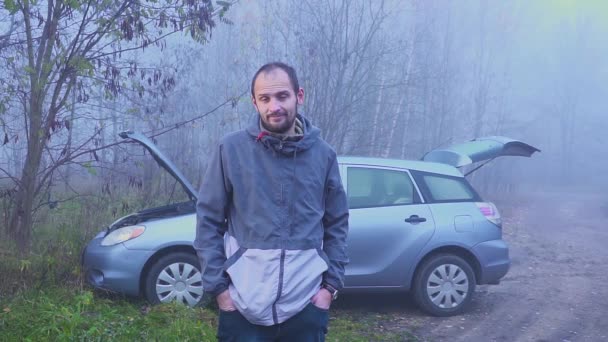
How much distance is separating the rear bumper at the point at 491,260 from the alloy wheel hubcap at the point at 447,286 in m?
0.24

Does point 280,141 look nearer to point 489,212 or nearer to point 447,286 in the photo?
point 447,286

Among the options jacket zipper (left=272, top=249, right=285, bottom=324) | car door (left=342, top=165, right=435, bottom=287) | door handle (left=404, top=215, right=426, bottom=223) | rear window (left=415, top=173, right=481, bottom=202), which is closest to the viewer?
jacket zipper (left=272, top=249, right=285, bottom=324)

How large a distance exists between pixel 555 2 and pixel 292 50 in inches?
1499

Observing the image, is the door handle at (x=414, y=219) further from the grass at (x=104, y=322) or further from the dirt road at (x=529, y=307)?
the grass at (x=104, y=322)

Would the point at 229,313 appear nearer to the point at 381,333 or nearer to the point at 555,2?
the point at 381,333

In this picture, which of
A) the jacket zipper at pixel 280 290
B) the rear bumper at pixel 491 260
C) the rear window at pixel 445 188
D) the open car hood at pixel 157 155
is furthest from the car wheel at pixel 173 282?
the jacket zipper at pixel 280 290

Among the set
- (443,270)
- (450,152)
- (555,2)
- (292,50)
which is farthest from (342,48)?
(555,2)

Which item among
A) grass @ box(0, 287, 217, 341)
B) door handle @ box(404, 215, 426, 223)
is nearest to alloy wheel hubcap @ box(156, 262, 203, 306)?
grass @ box(0, 287, 217, 341)

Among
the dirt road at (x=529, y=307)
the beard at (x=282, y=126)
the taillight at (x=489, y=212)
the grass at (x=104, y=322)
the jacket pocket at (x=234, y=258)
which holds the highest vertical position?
the beard at (x=282, y=126)

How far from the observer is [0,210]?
7.16 m

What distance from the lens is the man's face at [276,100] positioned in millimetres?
2723

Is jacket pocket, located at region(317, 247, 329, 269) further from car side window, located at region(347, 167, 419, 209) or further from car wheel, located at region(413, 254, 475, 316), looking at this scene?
car wheel, located at region(413, 254, 475, 316)

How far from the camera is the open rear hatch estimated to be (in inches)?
312

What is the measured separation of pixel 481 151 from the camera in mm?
8102
